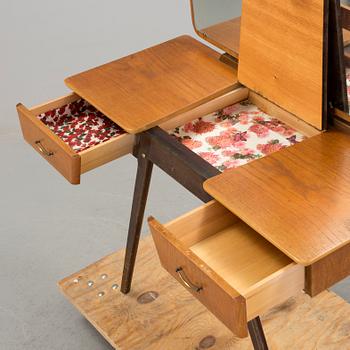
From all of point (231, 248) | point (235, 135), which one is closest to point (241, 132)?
point (235, 135)

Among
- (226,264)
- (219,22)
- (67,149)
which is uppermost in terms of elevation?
(219,22)

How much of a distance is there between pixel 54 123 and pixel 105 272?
53 centimetres

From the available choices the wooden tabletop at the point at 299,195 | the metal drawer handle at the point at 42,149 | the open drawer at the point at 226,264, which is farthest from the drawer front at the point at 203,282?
the metal drawer handle at the point at 42,149

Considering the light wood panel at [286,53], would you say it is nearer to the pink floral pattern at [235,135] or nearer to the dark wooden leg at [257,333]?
the pink floral pattern at [235,135]

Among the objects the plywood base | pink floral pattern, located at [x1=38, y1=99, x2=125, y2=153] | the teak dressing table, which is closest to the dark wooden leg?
the teak dressing table

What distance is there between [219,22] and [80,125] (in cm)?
40

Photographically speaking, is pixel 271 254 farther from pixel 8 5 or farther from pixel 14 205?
pixel 8 5

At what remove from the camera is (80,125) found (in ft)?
7.88

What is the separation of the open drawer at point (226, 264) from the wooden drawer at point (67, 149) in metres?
0.27

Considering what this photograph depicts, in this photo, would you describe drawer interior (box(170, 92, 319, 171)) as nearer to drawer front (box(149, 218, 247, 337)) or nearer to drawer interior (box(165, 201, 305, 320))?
drawer interior (box(165, 201, 305, 320))

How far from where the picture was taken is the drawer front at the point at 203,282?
6.17 feet

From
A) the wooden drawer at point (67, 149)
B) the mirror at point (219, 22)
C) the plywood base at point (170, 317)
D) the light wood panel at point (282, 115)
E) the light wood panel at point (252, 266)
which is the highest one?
the mirror at point (219, 22)

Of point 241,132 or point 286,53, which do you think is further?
point 241,132

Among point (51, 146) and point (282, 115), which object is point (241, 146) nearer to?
point (282, 115)
